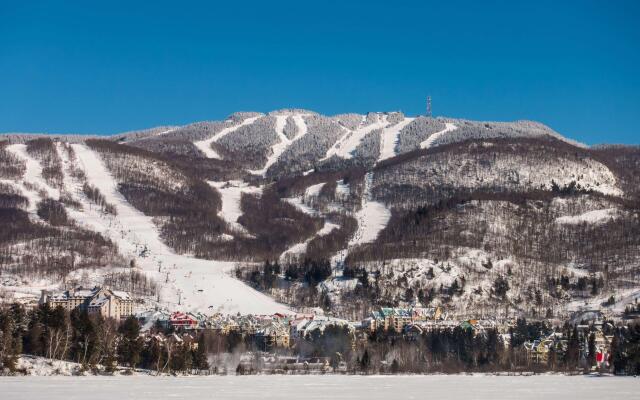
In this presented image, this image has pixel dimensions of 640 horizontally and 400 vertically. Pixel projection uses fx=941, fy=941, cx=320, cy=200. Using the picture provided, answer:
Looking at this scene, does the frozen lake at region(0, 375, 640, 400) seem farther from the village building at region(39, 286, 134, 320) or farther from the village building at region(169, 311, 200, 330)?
the village building at region(39, 286, 134, 320)

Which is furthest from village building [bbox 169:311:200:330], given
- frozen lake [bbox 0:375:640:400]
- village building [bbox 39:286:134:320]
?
frozen lake [bbox 0:375:640:400]

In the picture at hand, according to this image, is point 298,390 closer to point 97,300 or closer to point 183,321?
point 183,321

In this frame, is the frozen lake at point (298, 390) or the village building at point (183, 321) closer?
the frozen lake at point (298, 390)

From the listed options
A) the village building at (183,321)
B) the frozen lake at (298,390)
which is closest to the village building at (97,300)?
the village building at (183,321)

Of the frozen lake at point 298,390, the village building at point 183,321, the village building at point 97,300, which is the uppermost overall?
the village building at point 97,300

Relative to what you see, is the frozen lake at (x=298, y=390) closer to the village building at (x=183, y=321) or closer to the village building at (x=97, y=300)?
the village building at (x=183, y=321)

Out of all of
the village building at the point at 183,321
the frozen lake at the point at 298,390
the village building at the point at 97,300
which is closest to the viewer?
the frozen lake at the point at 298,390

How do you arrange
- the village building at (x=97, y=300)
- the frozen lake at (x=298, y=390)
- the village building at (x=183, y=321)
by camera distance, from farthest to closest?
the village building at (x=97, y=300), the village building at (x=183, y=321), the frozen lake at (x=298, y=390)

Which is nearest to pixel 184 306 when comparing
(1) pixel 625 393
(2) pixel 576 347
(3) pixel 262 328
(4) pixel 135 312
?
(4) pixel 135 312

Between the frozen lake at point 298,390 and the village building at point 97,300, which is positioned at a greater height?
the village building at point 97,300

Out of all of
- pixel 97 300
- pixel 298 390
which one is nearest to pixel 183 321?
pixel 97 300
